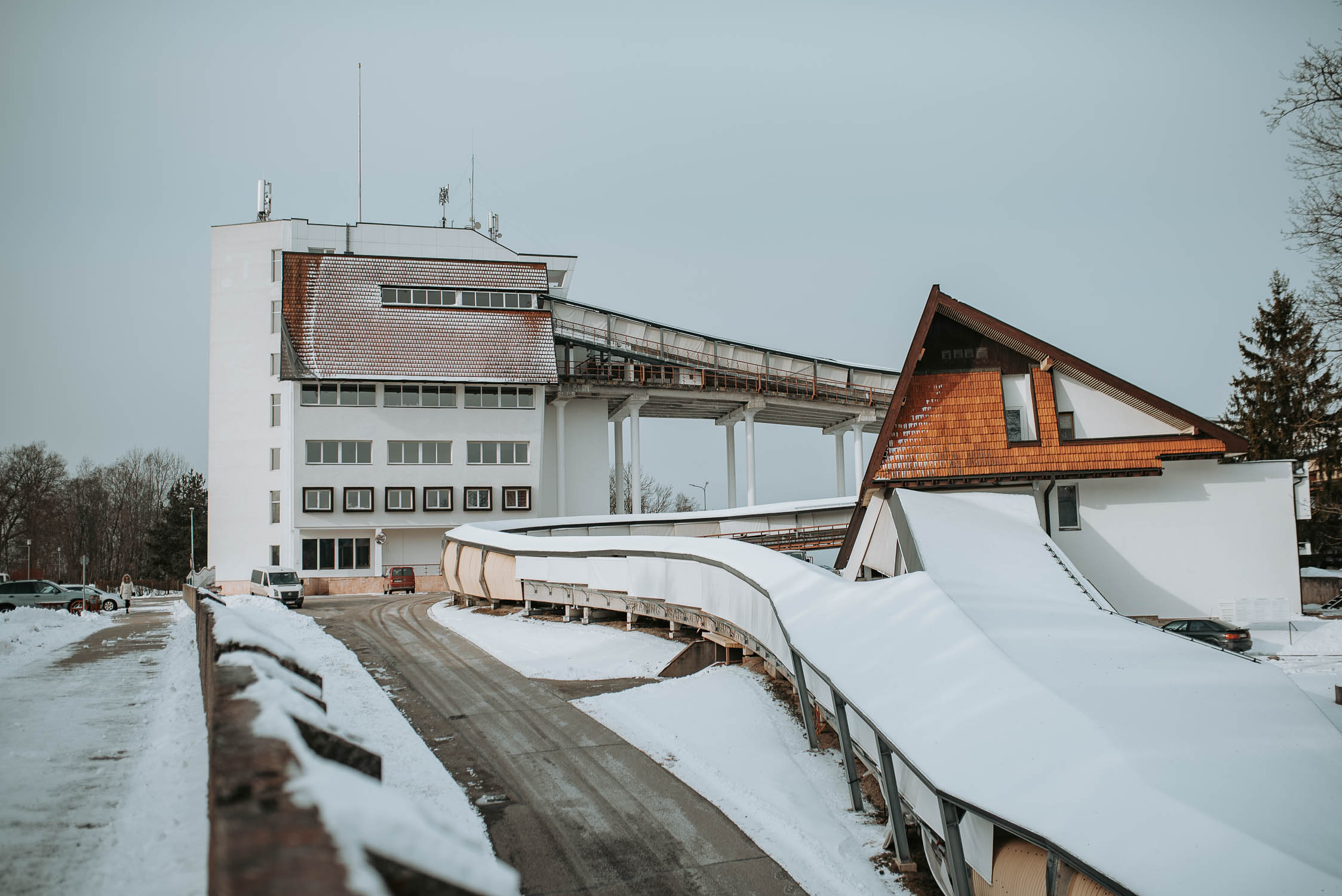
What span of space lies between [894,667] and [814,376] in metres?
52.7

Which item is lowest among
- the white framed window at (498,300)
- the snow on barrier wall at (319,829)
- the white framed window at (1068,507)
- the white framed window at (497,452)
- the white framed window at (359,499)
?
the snow on barrier wall at (319,829)

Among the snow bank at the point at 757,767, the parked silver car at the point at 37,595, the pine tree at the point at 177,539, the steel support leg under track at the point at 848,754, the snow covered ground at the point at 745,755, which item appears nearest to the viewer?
the snow bank at the point at 757,767

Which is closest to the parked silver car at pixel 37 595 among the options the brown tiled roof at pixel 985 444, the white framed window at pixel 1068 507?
the brown tiled roof at pixel 985 444

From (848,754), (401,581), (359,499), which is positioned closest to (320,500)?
(359,499)

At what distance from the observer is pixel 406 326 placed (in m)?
54.9

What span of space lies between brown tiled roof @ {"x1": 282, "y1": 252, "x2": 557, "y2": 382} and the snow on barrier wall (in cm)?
5124

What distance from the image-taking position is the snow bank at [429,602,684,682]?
1978cm

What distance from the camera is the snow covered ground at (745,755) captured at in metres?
9.41

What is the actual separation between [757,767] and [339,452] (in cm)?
4659

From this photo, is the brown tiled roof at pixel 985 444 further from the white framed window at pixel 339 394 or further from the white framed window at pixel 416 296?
the white framed window at pixel 339 394

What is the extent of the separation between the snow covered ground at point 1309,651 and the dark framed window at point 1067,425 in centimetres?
615

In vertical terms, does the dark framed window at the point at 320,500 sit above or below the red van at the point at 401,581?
above

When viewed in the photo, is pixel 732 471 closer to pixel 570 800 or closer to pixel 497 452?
pixel 497 452

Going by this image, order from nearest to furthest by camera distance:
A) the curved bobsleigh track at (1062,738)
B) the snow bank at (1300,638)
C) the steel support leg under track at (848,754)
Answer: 1. the curved bobsleigh track at (1062,738)
2. the steel support leg under track at (848,754)
3. the snow bank at (1300,638)
